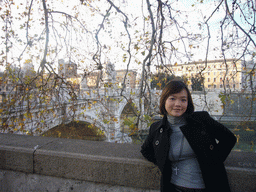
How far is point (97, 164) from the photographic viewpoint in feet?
4.95

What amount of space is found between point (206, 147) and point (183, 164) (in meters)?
0.18

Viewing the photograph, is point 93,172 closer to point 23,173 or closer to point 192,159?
point 23,173

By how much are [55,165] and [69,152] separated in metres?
0.16

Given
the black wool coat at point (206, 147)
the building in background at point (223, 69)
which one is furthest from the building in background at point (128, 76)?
the black wool coat at point (206, 147)

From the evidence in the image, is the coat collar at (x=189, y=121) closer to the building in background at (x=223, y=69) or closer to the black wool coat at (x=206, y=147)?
the black wool coat at (x=206, y=147)

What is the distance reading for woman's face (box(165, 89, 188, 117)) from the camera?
124cm

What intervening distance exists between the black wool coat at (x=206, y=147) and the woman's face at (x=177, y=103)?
7cm

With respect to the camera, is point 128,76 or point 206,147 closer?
point 206,147

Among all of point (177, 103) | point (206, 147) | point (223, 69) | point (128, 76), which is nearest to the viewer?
point (206, 147)

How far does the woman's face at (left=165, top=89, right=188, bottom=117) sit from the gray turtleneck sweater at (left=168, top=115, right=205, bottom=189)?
0.12 metres

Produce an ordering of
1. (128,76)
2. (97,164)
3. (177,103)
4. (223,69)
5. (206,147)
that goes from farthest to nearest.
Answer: (128,76) < (223,69) < (97,164) < (177,103) < (206,147)

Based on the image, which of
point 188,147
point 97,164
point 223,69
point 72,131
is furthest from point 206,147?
point 72,131

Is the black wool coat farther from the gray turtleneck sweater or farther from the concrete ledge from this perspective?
the concrete ledge

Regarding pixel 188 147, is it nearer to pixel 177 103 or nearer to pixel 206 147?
pixel 206 147
